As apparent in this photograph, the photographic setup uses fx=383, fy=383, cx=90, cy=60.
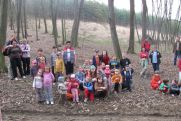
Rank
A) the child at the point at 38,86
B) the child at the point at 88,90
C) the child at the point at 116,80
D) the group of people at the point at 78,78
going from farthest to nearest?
the child at the point at 116,80, the child at the point at 88,90, the group of people at the point at 78,78, the child at the point at 38,86

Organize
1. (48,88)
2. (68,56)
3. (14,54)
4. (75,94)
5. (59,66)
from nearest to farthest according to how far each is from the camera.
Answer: (48,88)
(75,94)
(59,66)
(14,54)
(68,56)

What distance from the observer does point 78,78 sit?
1541cm

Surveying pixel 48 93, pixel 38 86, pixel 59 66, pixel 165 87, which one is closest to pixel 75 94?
pixel 48 93

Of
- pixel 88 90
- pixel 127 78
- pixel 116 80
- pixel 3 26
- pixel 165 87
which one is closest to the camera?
pixel 88 90

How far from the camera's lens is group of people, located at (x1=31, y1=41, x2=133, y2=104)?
1427 centimetres

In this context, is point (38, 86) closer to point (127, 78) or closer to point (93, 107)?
point (93, 107)

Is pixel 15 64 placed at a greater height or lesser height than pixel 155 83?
greater

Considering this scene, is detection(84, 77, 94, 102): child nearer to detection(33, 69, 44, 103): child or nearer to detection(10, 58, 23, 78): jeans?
detection(33, 69, 44, 103): child

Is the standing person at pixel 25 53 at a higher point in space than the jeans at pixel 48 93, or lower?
higher

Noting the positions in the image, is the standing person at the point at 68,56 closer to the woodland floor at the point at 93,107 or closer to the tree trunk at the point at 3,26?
the woodland floor at the point at 93,107

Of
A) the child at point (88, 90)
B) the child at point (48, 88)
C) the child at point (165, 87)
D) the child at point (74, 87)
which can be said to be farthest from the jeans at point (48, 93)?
the child at point (165, 87)

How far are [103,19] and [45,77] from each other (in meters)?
45.5

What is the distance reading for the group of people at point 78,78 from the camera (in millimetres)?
14273

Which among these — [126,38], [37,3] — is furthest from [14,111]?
[37,3]
